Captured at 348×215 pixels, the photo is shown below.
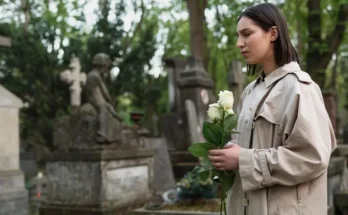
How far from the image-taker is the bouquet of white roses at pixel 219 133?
6.49ft

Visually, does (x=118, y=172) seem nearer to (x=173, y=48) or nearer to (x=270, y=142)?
(x=270, y=142)

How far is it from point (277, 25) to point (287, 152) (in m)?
0.52

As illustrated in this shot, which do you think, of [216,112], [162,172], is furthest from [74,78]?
[216,112]

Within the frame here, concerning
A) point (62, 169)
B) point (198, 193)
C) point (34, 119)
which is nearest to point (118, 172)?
point (62, 169)

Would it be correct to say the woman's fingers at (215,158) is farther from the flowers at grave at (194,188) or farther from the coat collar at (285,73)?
the flowers at grave at (194,188)

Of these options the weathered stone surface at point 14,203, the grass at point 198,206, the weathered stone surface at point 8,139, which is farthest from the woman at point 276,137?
the weathered stone surface at point 8,139

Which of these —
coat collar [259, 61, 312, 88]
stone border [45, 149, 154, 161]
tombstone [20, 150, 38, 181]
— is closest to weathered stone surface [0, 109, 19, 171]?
stone border [45, 149, 154, 161]

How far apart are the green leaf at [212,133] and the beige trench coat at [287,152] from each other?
0.12 metres

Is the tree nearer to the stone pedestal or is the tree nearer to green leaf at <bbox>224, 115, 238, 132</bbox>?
the stone pedestal

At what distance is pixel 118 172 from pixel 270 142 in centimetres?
603

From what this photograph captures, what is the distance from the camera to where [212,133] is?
78.4 inches

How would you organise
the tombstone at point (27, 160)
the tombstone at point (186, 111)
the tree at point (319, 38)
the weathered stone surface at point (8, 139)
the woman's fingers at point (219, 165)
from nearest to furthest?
the woman's fingers at point (219, 165), the weathered stone surface at point (8, 139), the tombstone at point (186, 111), the tree at point (319, 38), the tombstone at point (27, 160)

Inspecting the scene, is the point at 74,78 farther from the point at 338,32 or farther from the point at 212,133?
the point at 212,133

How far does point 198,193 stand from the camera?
6.90 m
